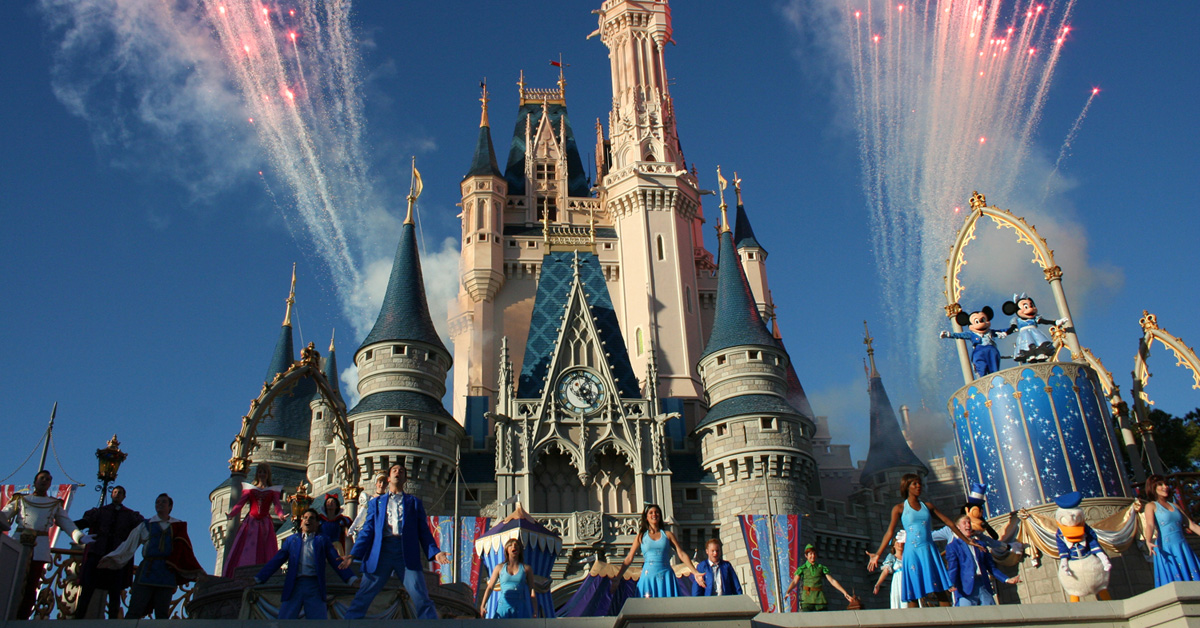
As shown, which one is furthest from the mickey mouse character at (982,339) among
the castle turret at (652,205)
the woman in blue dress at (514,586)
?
the castle turret at (652,205)

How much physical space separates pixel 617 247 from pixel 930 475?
627 inches

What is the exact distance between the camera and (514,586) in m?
9.83

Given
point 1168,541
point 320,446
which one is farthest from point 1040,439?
point 320,446

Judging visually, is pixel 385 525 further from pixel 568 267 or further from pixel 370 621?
pixel 568 267

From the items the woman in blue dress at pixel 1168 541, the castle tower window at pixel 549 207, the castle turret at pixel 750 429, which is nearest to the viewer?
the woman in blue dress at pixel 1168 541

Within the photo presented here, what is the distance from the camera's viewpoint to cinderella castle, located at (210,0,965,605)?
28734 mm

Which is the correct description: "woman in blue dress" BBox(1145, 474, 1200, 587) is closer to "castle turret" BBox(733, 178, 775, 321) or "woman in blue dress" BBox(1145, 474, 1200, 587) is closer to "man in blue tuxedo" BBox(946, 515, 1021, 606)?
"man in blue tuxedo" BBox(946, 515, 1021, 606)

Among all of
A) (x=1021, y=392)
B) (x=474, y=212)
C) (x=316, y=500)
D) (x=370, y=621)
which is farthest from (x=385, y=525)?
(x=474, y=212)

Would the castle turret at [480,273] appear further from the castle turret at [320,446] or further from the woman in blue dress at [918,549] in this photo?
the woman in blue dress at [918,549]

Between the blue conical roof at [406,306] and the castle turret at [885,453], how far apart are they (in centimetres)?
1552

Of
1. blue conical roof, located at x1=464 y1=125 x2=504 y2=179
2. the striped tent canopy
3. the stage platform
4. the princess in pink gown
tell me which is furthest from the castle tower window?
the stage platform

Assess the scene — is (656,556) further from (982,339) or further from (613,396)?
(613,396)

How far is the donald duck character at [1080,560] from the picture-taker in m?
10.4

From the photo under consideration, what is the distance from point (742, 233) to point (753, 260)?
193 centimetres
